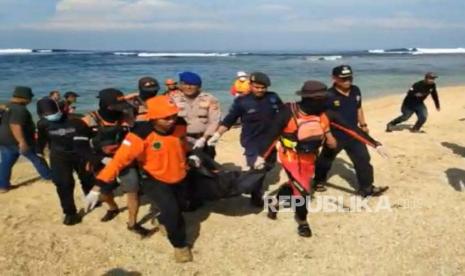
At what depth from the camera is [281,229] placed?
652 centimetres

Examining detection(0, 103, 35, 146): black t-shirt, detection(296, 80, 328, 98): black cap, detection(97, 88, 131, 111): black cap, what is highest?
detection(296, 80, 328, 98): black cap

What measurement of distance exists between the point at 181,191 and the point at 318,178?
3.06 metres

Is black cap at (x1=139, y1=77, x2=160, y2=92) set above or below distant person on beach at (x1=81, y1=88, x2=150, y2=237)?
above

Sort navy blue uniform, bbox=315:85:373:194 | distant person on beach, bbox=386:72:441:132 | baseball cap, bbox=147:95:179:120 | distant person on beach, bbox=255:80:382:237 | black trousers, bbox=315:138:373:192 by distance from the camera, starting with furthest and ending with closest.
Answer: distant person on beach, bbox=386:72:441:132
black trousers, bbox=315:138:373:192
navy blue uniform, bbox=315:85:373:194
distant person on beach, bbox=255:80:382:237
baseball cap, bbox=147:95:179:120

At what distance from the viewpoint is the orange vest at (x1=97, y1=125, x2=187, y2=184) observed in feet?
17.5

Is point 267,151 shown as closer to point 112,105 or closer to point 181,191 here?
point 181,191

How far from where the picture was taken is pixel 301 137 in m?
6.03

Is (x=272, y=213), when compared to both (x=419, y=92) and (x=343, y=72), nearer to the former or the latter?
(x=343, y=72)

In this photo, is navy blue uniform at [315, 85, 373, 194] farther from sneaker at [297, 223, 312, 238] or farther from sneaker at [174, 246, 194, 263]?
sneaker at [174, 246, 194, 263]

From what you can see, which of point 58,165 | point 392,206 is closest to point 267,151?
point 392,206

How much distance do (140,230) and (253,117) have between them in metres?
2.05

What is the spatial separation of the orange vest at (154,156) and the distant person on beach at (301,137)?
111 cm

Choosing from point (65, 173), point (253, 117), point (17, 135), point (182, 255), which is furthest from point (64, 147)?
point (253, 117)

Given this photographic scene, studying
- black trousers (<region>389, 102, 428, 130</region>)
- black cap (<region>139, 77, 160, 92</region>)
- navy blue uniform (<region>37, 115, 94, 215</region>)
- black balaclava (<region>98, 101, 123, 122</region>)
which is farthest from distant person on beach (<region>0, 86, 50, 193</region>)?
black trousers (<region>389, 102, 428, 130</region>)
